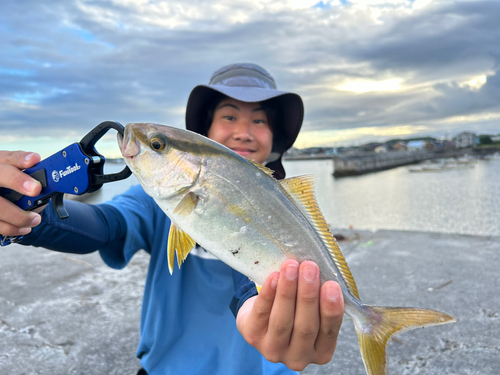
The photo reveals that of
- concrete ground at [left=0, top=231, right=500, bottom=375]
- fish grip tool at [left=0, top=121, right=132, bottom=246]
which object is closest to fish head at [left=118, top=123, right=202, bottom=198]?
fish grip tool at [left=0, top=121, right=132, bottom=246]

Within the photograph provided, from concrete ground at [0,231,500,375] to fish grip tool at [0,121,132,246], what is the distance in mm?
2026

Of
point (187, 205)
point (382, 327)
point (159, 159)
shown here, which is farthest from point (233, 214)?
point (382, 327)

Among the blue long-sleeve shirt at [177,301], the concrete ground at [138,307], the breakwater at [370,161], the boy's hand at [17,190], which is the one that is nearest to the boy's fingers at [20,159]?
the boy's hand at [17,190]

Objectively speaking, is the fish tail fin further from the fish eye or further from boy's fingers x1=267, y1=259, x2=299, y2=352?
the fish eye

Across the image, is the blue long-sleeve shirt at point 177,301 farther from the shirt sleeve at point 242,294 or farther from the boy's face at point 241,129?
the boy's face at point 241,129

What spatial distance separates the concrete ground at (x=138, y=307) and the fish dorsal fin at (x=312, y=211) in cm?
145

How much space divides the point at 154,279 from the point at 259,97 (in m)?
1.69

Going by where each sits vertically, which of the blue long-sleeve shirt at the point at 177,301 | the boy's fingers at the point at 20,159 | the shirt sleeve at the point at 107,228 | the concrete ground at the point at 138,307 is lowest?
the concrete ground at the point at 138,307

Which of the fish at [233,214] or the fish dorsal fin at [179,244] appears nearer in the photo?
the fish at [233,214]

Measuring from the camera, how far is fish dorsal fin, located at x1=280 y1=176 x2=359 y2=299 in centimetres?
172

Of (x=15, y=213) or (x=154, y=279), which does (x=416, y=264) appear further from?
(x=15, y=213)

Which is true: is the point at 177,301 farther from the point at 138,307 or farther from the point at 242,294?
the point at 138,307

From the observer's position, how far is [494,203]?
19625mm

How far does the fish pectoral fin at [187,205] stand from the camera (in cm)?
154
